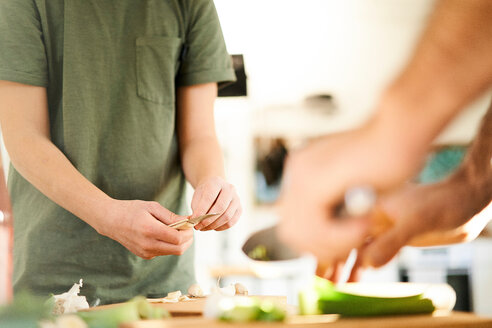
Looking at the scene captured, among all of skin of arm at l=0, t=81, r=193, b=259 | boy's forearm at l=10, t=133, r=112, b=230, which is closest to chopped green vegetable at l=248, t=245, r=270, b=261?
skin of arm at l=0, t=81, r=193, b=259

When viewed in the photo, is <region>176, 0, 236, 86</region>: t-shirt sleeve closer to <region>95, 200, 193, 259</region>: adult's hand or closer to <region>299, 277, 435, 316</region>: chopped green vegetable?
<region>95, 200, 193, 259</region>: adult's hand

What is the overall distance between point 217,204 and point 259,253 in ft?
0.36

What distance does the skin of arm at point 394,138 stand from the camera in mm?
717

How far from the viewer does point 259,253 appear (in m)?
0.91

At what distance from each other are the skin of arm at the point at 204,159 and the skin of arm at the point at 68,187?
0.17 feet

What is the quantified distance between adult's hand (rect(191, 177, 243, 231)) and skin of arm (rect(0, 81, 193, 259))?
0.12 ft

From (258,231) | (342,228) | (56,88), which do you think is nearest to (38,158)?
(56,88)

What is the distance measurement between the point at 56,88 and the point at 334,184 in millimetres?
468

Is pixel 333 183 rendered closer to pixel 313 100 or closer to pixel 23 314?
pixel 313 100

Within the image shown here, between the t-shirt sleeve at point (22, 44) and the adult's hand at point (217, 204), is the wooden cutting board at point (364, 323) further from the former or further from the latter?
the t-shirt sleeve at point (22, 44)

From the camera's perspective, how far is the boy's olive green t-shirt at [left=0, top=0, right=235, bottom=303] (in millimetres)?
901

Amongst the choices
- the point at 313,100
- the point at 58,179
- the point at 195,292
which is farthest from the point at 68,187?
the point at 313,100

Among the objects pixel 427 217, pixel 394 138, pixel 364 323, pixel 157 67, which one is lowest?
pixel 364 323

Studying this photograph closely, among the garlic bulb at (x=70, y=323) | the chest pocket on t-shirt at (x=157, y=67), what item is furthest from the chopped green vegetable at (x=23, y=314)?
the chest pocket on t-shirt at (x=157, y=67)
